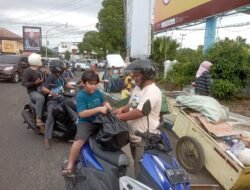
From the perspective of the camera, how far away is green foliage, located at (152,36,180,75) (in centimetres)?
2025

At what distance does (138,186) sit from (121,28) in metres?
38.9

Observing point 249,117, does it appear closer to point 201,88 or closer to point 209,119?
point 201,88

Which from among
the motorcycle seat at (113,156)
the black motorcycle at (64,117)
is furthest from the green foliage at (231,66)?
the motorcycle seat at (113,156)

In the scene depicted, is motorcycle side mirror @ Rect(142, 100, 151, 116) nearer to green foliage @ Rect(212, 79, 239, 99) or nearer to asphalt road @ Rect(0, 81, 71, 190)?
asphalt road @ Rect(0, 81, 71, 190)

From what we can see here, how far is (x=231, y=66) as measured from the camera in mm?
10172

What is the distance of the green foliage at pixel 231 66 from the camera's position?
1020 centimetres

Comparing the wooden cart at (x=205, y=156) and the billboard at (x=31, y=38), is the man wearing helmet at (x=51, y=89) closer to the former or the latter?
the wooden cart at (x=205, y=156)

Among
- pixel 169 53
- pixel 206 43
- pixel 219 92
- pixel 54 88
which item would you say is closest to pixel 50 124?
pixel 54 88

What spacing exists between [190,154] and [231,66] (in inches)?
229

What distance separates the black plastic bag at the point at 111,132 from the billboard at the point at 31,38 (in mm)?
51665

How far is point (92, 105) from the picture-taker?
3926 mm

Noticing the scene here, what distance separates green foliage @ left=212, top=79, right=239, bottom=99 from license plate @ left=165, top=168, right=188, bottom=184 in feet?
25.5

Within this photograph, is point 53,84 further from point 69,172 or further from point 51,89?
point 69,172

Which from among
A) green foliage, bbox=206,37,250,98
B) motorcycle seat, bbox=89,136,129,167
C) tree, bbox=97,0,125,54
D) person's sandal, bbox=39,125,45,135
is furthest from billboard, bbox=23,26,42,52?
motorcycle seat, bbox=89,136,129,167
